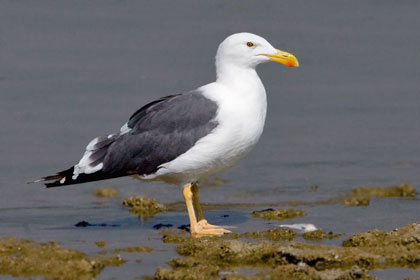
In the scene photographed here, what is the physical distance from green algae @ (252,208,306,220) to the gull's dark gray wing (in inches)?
43.7

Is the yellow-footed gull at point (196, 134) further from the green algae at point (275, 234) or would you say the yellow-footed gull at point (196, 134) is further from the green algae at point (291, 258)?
the green algae at point (291, 258)

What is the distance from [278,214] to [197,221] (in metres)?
0.80

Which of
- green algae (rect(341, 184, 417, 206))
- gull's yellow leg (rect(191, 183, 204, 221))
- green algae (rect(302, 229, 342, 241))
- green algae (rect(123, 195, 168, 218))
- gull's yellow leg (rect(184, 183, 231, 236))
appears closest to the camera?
green algae (rect(302, 229, 342, 241))

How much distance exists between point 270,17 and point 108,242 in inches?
346

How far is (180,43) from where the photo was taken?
1588cm

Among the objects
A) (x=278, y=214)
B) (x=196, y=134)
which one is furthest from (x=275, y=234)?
(x=196, y=134)

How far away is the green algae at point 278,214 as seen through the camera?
9.90m

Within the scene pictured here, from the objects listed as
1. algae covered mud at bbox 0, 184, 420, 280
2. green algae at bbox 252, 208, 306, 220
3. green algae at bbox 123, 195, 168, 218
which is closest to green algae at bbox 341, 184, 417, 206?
green algae at bbox 252, 208, 306, 220

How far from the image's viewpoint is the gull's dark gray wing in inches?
374

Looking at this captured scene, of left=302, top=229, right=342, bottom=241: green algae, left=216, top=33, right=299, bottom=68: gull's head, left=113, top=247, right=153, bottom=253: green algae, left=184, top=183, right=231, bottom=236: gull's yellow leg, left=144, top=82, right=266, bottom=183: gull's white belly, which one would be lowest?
left=113, top=247, right=153, bottom=253: green algae

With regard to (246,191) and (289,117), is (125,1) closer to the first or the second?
(289,117)

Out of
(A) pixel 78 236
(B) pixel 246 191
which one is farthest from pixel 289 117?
(A) pixel 78 236

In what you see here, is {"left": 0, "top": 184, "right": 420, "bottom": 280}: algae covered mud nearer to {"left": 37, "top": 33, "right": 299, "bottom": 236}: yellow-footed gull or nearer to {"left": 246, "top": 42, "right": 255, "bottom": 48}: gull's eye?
{"left": 37, "top": 33, "right": 299, "bottom": 236}: yellow-footed gull

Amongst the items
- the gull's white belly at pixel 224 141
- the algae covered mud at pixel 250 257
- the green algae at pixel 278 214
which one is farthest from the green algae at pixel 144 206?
the algae covered mud at pixel 250 257
